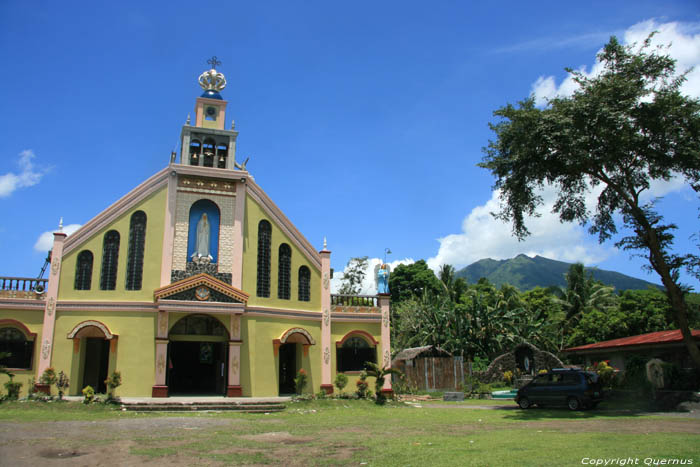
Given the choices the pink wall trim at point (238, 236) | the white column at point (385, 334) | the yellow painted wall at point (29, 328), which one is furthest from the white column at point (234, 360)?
the yellow painted wall at point (29, 328)

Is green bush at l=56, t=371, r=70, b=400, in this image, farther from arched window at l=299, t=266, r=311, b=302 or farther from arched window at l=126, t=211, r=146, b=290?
arched window at l=299, t=266, r=311, b=302

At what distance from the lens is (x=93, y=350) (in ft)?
73.8

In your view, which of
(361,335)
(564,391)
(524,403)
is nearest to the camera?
(564,391)

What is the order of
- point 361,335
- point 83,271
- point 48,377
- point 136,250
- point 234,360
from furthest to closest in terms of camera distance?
1. point 361,335
2. point 136,250
3. point 234,360
4. point 83,271
5. point 48,377

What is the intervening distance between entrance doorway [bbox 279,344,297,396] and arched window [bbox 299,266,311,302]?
223 cm

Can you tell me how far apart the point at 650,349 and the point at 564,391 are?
888 centimetres

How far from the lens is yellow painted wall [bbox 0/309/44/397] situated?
19984mm

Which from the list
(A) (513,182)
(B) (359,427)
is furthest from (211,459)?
(A) (513,182)

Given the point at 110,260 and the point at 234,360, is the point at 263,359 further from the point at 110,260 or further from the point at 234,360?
the point at 110,260

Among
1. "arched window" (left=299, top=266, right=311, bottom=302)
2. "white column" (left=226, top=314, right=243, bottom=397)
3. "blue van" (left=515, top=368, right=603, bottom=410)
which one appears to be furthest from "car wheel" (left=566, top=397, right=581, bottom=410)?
"white column" (left=226, top=314, right=243, bottom=397)

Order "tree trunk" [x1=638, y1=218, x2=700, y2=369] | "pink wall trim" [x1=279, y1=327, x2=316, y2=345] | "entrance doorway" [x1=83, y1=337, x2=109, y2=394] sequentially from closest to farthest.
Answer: "tree trunk" [x1=638, y1=218, x2=700, y2=369], "entrance doorway" [x1=83, y1=337, x2=109, y2=394], "pink wall trim" [x1=279, y1=327, x2=316, y2=345]

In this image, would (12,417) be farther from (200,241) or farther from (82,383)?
(200,241)

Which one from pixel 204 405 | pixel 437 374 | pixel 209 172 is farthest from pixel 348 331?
pixel 209 172

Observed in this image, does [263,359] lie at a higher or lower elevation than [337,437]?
higher
